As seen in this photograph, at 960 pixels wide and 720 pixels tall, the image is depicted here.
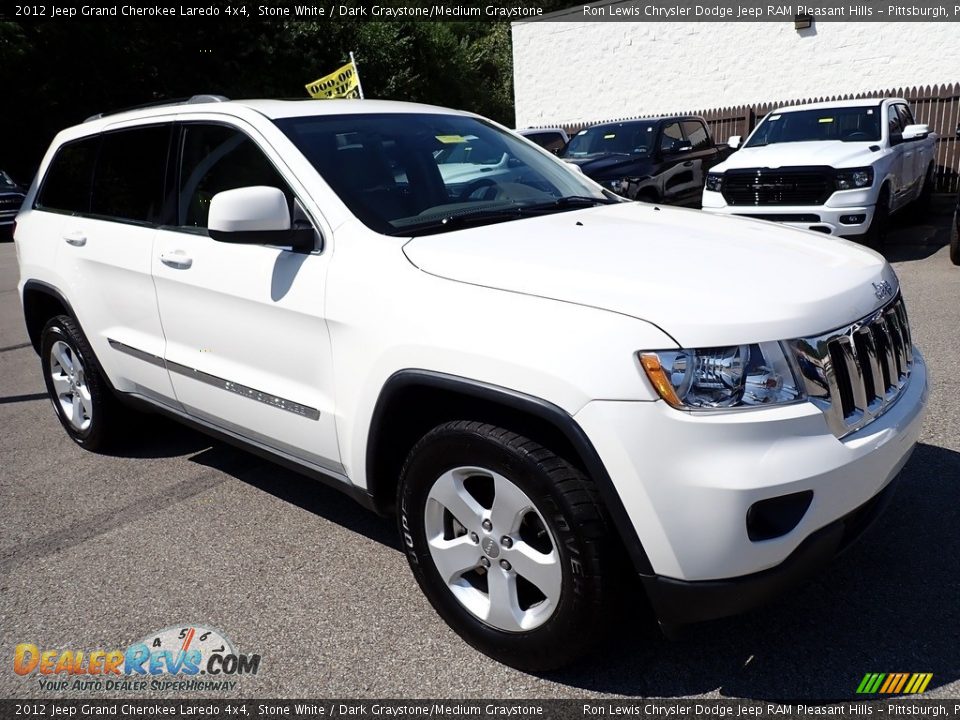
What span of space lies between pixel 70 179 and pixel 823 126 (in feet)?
30.0

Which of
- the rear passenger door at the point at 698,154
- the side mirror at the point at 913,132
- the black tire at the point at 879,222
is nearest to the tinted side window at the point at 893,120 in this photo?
the side mirror at the point at 913,132

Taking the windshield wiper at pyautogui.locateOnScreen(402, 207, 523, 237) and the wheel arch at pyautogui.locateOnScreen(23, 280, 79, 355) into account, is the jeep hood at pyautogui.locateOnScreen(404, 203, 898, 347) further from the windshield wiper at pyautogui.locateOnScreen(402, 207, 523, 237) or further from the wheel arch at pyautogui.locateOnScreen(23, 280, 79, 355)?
the wheel arch at pyautogui.locateOnScreen(23, 280, 79, 355)

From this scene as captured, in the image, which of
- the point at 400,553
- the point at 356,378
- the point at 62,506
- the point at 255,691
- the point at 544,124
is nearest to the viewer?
the point at 255,691

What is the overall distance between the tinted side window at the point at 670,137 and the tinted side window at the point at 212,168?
8302 mm

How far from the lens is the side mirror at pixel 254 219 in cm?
278

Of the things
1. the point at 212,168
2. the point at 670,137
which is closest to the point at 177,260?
the point at 212,168

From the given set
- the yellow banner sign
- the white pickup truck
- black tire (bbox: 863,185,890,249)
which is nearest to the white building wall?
the white pickup truck

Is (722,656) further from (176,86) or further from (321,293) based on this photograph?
(176,86)

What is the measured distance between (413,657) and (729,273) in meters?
1.58

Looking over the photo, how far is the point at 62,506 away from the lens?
4.01 meters

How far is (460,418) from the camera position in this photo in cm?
261

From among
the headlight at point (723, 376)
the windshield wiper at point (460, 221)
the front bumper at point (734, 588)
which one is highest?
the windshield wiper at point (460, 221)

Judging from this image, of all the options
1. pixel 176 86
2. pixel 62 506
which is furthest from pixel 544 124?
pixel 62 506

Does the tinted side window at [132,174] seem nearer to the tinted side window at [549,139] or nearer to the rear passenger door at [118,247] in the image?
the rear passenger door at [118,247]
